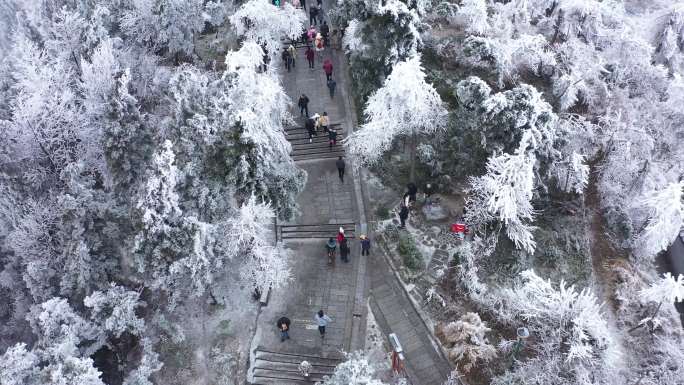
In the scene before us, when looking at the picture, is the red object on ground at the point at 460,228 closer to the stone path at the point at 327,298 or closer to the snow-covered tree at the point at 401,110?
the stone path at the point at 327,298

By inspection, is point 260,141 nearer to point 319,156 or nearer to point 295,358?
point 319,156

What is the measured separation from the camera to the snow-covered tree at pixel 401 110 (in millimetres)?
20047

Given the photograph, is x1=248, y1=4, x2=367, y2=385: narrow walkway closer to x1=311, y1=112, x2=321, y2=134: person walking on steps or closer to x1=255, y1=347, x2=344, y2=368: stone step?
x1=255, y1=347, x2=344, y2=368: stone step

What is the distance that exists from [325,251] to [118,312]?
907 cm

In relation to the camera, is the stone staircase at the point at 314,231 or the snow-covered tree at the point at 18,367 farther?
the stone staircase at the point at 314,231

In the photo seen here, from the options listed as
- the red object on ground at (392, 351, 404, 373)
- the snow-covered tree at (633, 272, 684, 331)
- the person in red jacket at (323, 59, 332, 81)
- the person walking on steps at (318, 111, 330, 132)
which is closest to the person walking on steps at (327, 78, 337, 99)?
the person in red jacket at (323, 59, 332, 81)

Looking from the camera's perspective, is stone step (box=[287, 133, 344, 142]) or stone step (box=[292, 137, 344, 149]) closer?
stone step (box=[292, 137, 344, 149])

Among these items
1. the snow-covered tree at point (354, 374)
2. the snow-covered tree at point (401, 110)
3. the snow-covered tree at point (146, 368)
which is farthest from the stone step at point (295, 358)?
the snow-covered tree at point (401, 110)

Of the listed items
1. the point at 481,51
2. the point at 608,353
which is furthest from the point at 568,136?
the point at 608,353

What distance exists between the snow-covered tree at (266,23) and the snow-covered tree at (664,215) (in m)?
20.5

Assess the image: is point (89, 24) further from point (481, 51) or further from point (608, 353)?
point (608, 353)

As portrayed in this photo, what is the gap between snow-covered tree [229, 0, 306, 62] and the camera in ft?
87.0

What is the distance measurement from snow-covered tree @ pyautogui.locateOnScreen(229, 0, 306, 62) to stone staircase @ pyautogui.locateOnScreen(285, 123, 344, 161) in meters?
4.94

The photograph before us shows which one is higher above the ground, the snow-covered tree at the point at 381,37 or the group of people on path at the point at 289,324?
the snow-covered tree at the point at 381,37
